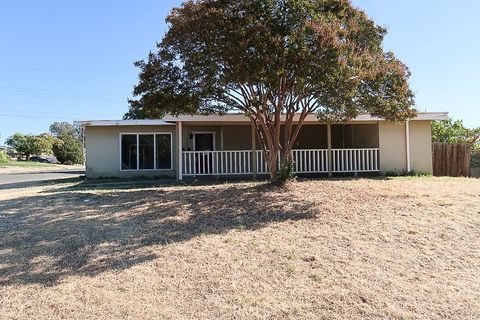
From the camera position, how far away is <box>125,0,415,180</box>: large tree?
7793mm

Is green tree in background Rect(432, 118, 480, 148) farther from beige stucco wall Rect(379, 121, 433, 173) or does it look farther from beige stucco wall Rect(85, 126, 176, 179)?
beige stucco wall Rect(85, 126, 176, 179)

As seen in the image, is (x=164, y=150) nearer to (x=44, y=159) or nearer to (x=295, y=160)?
(x=295, y=160)

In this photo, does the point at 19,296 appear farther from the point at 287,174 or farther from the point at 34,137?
the point at 34,137

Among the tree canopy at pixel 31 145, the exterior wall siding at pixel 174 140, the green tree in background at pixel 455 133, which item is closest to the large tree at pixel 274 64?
the exterior wall siding at pixel 174 140

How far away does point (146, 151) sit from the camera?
18422 mm

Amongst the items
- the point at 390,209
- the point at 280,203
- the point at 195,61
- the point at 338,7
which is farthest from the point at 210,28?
the point at 390,209

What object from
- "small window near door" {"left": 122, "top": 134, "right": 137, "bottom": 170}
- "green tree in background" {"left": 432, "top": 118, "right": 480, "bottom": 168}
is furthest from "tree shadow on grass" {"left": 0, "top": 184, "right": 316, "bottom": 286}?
"green tree in background" {"left": 432, "top": 118, "right": 480, "bottom": 168}

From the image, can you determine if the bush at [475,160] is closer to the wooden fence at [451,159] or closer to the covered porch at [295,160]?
the wooden fence at [451,159]

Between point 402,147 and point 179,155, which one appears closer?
point 179,155

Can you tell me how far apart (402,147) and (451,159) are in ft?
10.2

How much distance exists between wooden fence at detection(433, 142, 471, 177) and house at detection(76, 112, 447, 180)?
2.01 m

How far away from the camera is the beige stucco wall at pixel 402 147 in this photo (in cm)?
1614

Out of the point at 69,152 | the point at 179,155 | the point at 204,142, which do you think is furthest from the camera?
the point at 69,152

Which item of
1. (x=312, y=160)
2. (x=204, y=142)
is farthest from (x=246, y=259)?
(x=204, y=142)
